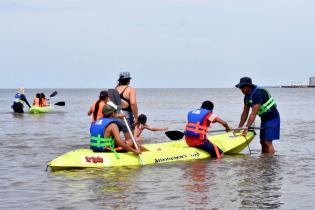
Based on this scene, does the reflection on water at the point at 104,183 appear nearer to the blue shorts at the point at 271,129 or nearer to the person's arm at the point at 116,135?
the person's arm at the point at 116,135

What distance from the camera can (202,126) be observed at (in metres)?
13.3

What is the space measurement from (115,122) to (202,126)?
8.30 feet

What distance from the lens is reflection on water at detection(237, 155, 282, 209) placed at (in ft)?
29.4

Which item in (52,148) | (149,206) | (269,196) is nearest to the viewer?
(149,206)

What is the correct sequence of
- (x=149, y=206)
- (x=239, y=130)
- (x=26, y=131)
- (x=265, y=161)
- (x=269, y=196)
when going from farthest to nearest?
(x=26, y=131), (x=239, y=130), (x=265, y=161), (x=269, y=196), (x=149, y=206)

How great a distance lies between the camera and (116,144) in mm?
12000

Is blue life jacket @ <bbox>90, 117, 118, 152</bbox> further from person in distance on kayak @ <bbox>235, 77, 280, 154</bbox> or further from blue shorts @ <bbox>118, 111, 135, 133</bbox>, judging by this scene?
person in distance on kayak @ <bbox>235, 77, 280, 154</bbox>

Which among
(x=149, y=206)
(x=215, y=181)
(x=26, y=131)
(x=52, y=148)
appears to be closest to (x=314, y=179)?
(x=215, y=181)

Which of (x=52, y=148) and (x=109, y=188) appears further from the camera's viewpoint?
(x=52, y=148)

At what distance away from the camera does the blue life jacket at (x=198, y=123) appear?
1331 cm

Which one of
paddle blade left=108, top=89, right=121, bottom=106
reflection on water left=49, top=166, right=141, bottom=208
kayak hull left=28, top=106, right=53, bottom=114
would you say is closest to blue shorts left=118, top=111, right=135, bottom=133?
paddle blade left=108, top=89, right=121, bottom=106

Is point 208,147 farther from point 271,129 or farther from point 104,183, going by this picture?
point 104,183

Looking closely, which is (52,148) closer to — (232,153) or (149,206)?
(232,153)

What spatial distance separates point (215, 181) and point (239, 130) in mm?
4181
